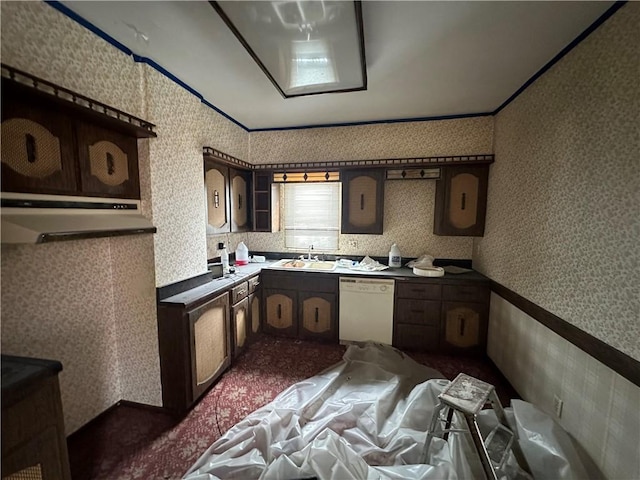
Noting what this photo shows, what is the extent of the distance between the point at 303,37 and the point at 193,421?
8.25 ft

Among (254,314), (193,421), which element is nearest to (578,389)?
(193,421)

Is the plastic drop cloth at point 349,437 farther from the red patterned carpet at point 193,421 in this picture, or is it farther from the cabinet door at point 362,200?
the cabinet door at point 362,200

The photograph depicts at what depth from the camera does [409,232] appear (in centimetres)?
309

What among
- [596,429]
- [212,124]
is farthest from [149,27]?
[596,429]

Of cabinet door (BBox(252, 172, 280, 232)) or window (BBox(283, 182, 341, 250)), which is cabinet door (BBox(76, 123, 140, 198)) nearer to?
cabinet door (BBox(252, 172, 280, 232))

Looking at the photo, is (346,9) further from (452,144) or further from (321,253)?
(321,253)

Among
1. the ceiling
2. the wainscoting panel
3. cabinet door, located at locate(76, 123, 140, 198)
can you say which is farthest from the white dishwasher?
cabinet door, located at locate(76, 123, 140, 198)

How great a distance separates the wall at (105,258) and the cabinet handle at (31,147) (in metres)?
0.32

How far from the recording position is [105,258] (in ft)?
5.59

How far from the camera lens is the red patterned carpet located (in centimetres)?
145

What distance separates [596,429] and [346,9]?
2384mm

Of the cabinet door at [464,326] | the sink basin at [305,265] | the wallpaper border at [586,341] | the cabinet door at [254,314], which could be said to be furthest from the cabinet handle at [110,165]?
the cabinet door at [464,326]

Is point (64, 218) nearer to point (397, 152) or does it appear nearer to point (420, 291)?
point (420, 291)

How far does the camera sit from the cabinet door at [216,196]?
2.36 m
